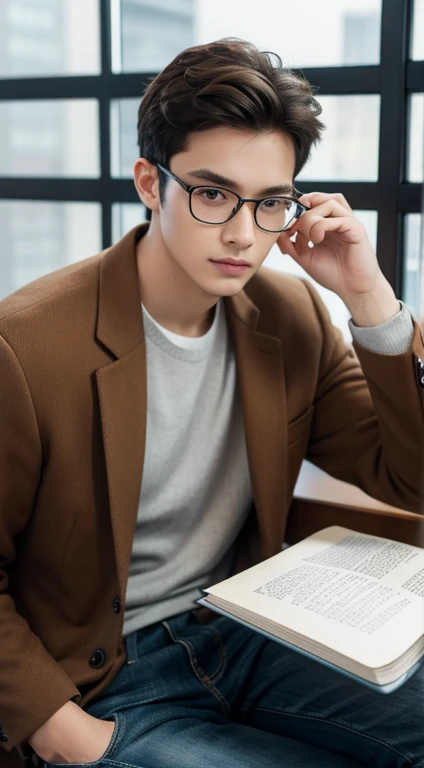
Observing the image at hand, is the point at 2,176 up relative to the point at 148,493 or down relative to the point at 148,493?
up

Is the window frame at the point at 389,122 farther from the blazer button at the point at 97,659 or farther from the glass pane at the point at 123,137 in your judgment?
the blazer button at the point at 97,659

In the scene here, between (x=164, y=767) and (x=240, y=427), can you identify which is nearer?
(x=164, y=767)

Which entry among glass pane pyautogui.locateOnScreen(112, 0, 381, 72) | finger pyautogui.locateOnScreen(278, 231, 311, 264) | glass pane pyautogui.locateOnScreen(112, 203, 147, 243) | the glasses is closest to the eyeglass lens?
the glasses

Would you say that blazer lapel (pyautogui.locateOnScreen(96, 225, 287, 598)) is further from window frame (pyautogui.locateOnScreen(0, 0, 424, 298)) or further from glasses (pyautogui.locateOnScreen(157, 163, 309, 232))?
window frame (pyautogui.locateOnScreen(0, 0, 424, 298))

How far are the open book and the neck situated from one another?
1.39 ft

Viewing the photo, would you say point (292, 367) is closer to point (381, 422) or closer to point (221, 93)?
point (381, 422)

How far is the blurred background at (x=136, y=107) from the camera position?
6.41ft

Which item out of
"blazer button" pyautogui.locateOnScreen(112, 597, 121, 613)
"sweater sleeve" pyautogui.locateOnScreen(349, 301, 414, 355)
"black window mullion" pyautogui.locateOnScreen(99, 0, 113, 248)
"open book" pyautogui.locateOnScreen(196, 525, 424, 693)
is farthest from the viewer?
"black window mullion" pyautogui.locateOnScreen(99, 0, 113, 248)

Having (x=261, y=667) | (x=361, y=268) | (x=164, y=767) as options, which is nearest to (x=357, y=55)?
(x=361, y=268)

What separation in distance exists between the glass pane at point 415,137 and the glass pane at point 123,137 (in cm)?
76

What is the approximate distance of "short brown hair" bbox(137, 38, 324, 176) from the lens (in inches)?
52.0

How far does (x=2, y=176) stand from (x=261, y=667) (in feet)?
5.44

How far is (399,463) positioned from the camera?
1.58 metres

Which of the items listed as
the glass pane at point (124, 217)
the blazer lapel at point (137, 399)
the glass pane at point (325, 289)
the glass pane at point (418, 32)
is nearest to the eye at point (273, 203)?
the blazer lapel at point (137, 399)
